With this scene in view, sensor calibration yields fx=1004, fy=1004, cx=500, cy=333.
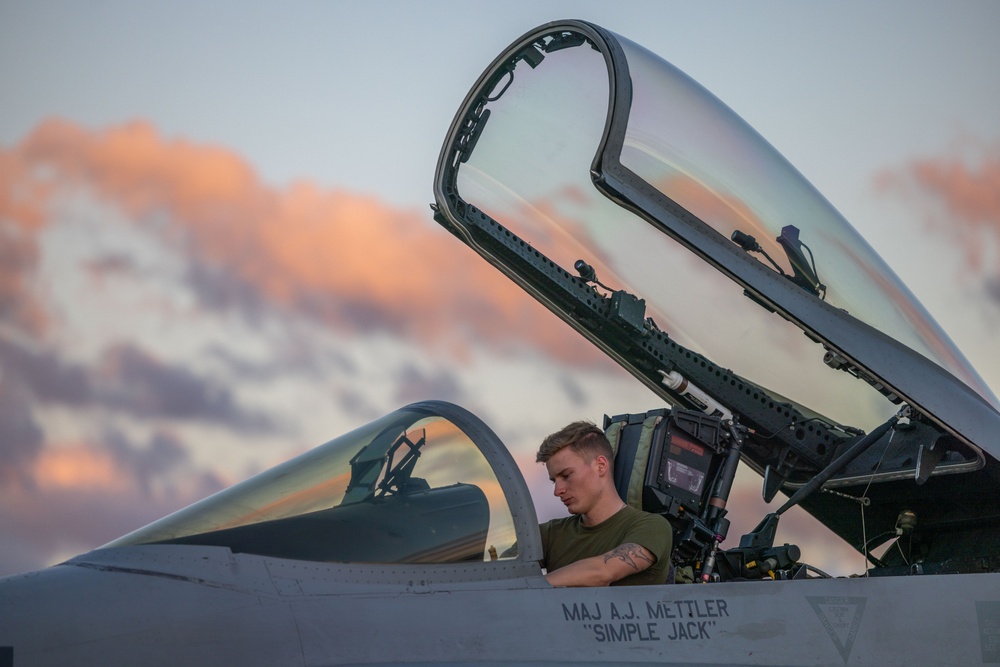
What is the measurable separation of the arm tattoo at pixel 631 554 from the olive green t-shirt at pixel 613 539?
29 mm

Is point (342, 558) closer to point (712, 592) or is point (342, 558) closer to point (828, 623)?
point (712, 592)

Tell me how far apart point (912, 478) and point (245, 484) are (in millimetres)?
3563

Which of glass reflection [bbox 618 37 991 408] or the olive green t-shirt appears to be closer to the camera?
the olive green t-shirt

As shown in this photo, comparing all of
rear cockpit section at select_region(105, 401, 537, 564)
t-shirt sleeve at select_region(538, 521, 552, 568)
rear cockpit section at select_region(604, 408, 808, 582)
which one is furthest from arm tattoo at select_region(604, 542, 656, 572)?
rear cockpit section at select_region(604, 408, 808, 582)

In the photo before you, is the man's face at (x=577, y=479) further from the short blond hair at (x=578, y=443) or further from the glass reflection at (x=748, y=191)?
the glass reflection at (x=748, y=191)

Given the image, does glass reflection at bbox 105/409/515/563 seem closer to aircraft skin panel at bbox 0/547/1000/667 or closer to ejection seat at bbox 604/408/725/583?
aircraft skin panel at bbox 0/547/1000/667

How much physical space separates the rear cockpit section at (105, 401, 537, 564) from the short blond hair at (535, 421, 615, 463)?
563mm

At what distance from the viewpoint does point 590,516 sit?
181 inches

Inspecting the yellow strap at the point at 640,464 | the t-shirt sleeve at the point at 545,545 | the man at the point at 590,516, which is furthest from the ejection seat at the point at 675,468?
the t-shirt sleeve at the point at 545,545

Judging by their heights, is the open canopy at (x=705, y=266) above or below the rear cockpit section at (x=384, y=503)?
above

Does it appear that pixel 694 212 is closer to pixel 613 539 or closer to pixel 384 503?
pixel 613 539

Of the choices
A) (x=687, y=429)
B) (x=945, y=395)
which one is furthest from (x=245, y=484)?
(x=945, y=395)

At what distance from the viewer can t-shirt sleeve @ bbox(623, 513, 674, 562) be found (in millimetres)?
4203

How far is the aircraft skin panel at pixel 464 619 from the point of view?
10.6 ft
